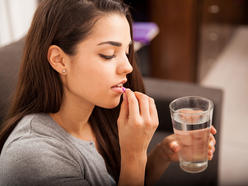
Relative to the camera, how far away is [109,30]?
840 mm

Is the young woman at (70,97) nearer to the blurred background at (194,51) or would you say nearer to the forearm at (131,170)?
the forearm at (131,170)

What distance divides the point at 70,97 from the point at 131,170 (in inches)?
12.2

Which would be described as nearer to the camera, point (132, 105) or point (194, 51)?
point (132, 105)

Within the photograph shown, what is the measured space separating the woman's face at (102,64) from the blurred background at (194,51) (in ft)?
3.53

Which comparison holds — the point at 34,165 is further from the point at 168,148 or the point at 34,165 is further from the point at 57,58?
the point at 168,148

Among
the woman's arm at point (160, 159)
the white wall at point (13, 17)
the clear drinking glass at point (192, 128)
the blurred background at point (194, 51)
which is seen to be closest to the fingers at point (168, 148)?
the woman's arm at point (160, 159)

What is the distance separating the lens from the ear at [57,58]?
857 mm

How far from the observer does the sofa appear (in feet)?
4.18

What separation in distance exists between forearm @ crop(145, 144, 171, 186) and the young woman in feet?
0.69

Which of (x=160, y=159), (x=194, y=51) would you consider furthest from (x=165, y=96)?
(x=194, y=51)

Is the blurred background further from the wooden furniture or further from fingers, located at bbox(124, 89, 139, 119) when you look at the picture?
fingers, located at bbox(124, 89, 139, 119)

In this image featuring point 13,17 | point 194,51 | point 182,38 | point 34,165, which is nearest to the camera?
point 34,165

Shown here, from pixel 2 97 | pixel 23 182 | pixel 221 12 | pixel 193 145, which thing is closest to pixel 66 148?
pixel 23 182

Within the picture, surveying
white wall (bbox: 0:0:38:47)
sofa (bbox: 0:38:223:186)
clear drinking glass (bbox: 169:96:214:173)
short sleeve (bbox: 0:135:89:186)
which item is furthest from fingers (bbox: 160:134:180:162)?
white wall (bbox: 0:0:38:47)
